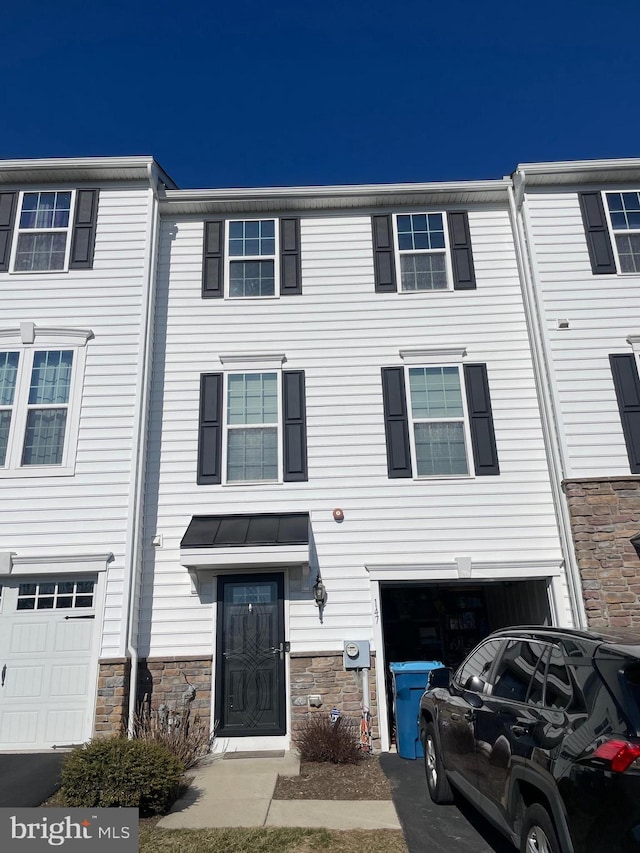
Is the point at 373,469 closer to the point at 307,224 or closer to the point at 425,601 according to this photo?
the point at 425,601

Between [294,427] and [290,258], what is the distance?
9.99 feet

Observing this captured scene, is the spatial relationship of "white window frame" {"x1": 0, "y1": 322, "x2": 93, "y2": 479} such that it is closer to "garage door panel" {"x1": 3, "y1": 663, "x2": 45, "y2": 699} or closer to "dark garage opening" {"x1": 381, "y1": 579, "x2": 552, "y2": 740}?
"garage door panel" {"x1": 3, "y1": 663, "x2": 45, "y2": 699}

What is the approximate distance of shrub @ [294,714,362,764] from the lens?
287 inches

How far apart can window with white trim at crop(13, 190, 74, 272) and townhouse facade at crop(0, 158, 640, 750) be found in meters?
0.04

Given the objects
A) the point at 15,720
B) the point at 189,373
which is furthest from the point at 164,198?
the point at 15,720

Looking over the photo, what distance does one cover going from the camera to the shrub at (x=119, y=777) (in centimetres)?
555

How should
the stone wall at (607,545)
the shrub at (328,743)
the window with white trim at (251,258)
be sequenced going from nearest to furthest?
the shrub at (328,743) < the stone wall at (607,545) < the window with white trim at (251,258)

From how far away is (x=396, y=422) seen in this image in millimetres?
9359

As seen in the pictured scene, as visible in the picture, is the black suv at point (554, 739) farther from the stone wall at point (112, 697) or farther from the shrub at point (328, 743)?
the stone wall at point (112, 697)

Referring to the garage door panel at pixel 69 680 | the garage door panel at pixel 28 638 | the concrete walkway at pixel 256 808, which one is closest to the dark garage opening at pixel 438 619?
the concrete walkway at pixel 256 808

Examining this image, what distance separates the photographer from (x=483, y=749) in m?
4.25

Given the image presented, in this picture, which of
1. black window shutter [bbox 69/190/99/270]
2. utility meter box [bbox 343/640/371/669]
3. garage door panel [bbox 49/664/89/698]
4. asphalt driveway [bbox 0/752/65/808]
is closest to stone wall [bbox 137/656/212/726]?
garage door panel [bbox 49/664/89/698]

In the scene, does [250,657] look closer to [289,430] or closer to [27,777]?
[27,777]

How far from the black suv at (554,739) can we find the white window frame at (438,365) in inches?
169
